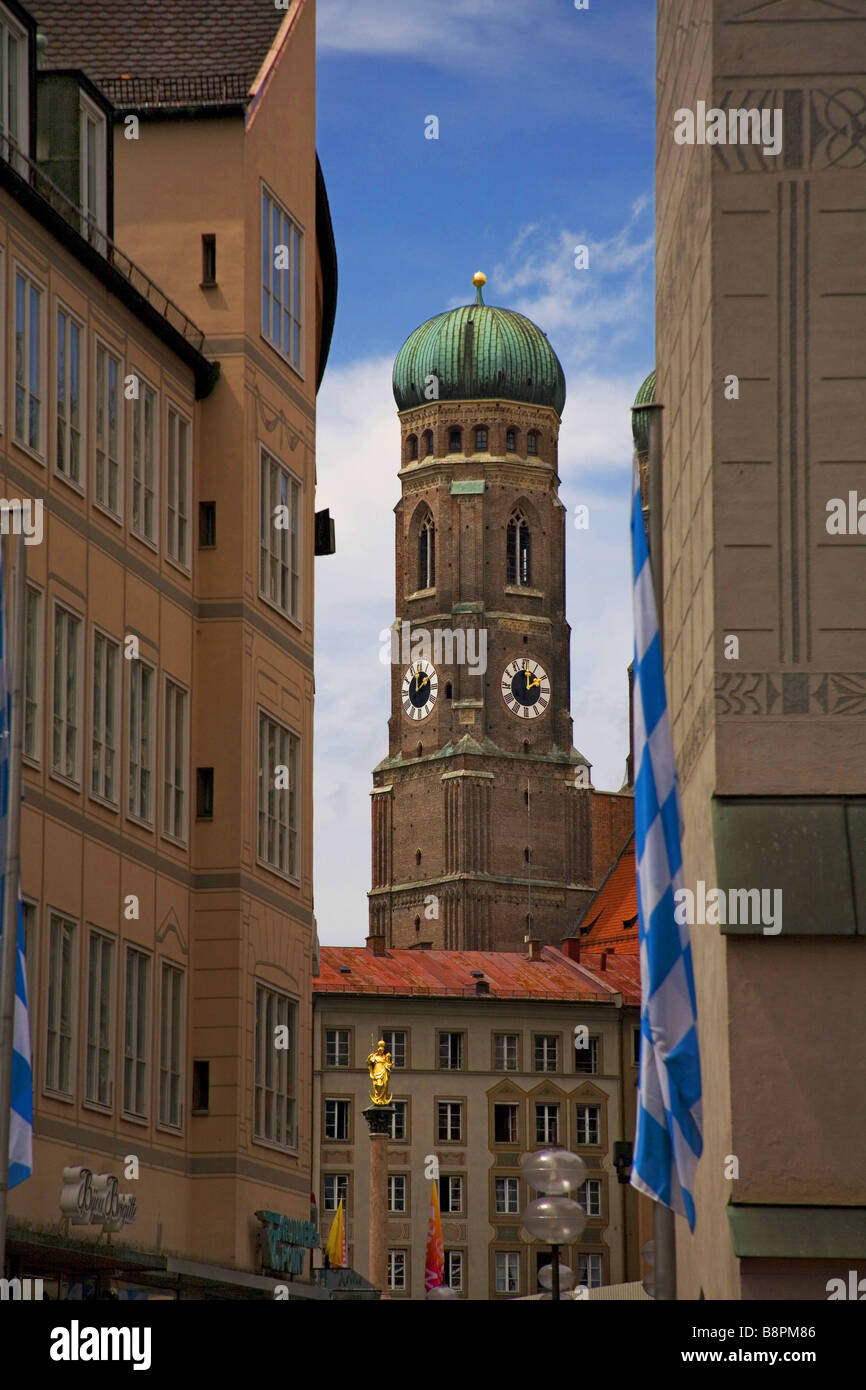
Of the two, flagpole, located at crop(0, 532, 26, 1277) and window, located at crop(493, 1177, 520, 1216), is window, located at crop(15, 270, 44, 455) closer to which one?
flagpole, located at crop(0, 532, 26, 1277)

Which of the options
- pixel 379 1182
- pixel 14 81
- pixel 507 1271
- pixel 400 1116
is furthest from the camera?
pixel 400 1116

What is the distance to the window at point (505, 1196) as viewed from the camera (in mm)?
113125

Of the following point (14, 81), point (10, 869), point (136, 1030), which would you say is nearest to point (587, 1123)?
point (136, 1030)

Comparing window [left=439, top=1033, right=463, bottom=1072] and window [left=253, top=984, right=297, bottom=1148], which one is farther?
window [left=439, top=1033, right=463, bottom=1072]

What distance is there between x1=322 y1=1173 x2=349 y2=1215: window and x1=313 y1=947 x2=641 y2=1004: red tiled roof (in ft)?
24.8

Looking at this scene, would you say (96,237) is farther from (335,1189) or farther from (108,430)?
(335,1189)

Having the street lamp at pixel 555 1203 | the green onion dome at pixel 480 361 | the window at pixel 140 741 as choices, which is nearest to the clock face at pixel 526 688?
the green onion dome at pixel 480 361

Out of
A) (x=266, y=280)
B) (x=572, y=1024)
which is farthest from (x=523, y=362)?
(x=266, y=280)

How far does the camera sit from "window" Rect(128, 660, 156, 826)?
127ft

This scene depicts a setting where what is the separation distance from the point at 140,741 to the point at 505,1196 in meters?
77.3

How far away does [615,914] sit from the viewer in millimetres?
163500

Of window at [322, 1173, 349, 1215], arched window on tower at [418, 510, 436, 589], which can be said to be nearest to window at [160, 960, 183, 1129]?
window at [322, 1173, 349, 1215]

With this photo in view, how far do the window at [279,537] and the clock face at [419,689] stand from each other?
13548 centimetres

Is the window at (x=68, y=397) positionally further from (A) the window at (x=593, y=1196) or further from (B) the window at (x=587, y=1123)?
(B) the window at (x=587, y=1123)
